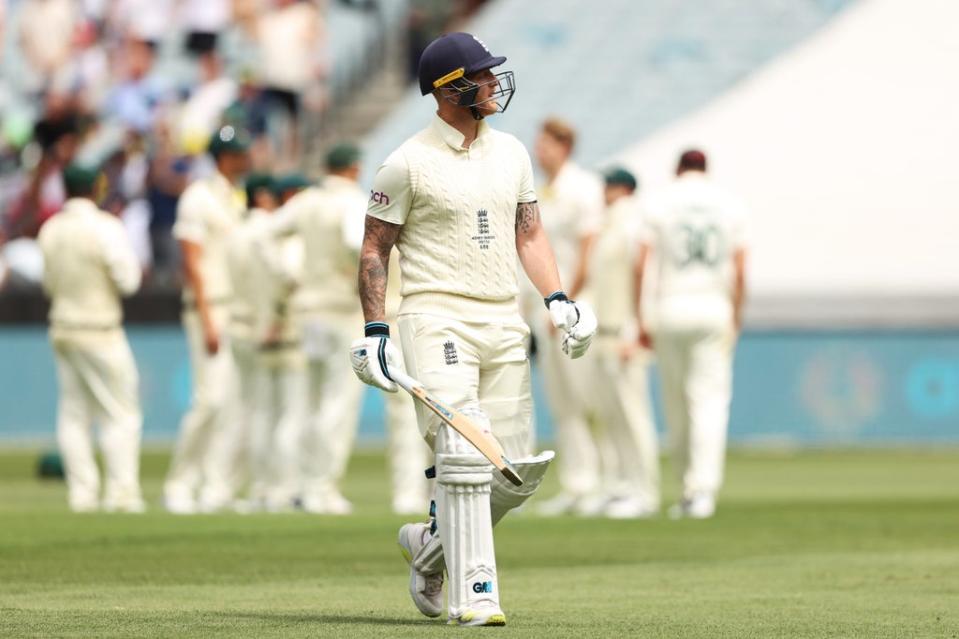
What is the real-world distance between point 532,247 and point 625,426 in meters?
6.63

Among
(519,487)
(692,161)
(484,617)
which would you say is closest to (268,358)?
(692,161)

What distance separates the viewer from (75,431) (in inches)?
574

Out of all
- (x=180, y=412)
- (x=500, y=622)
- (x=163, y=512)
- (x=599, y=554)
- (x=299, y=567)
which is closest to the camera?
(x=500, y=622)

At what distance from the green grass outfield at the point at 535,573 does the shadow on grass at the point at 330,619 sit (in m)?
0.01

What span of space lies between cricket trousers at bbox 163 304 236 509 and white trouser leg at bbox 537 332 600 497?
Result: 2.28m

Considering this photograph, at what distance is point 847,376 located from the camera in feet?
75.7

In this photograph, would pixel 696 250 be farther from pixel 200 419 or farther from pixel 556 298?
pixel 556 298

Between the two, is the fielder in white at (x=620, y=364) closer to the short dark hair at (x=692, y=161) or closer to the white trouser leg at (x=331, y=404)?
the short dark hair at (x=692, y=161)

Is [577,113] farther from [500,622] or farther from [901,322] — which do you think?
[500,622]

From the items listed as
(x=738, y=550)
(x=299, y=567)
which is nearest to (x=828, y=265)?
(x=738, y=550)

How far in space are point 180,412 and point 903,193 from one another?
27.3ft

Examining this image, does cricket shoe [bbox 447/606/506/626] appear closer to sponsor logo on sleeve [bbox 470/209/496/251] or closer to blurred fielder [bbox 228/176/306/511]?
sponsor logo on sleeve [bbox 470/209/496/251]

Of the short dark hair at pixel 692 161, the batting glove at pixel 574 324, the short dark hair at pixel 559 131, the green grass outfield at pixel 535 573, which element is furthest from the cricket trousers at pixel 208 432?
the batting glove at pixel 574 324

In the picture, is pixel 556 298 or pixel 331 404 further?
pixel 331 404
